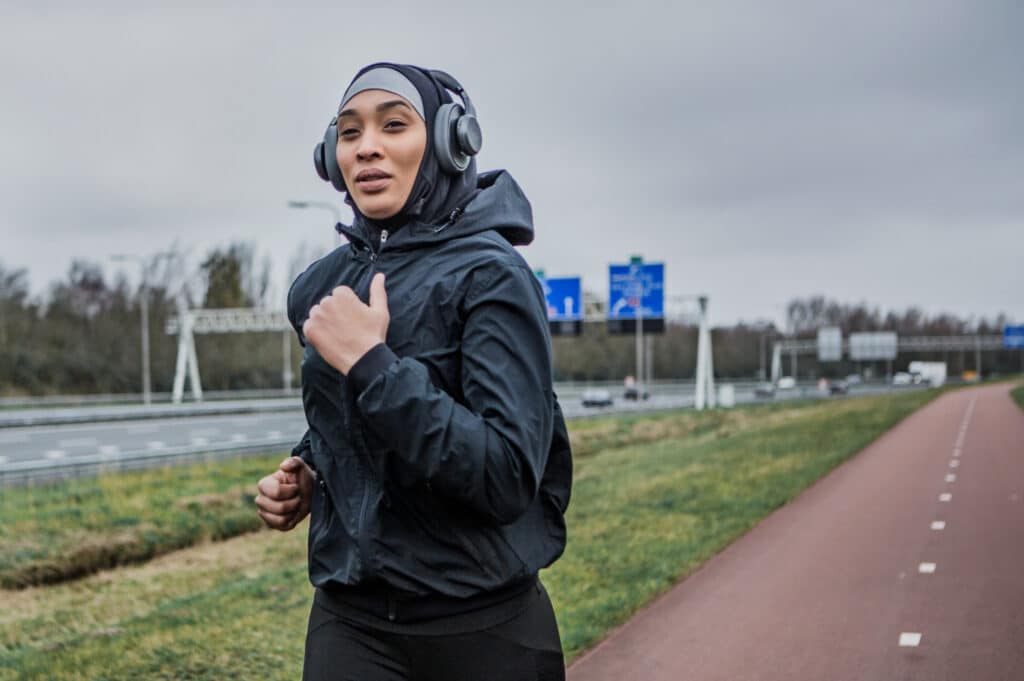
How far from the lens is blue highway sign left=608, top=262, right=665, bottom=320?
153 feet

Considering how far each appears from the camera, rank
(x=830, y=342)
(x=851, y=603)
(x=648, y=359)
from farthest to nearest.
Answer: (x=648, y=359), (x=830, y=342), (x=851, y=603)

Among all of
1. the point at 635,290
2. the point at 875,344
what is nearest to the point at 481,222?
the point at 635,290

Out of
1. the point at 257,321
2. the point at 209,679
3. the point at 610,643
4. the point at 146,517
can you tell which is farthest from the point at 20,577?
the point at 257,321

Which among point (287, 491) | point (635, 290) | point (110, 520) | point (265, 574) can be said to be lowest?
point (110, 520)

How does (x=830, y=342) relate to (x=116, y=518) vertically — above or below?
above

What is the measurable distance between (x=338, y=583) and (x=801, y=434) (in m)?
24.7

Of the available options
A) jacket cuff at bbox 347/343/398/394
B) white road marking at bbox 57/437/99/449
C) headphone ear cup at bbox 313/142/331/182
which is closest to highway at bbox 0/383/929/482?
white road marking at bbox 57/437/99/449

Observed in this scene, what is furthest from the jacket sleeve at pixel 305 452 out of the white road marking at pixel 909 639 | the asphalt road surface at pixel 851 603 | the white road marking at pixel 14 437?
the white road marking at pixel 14 437

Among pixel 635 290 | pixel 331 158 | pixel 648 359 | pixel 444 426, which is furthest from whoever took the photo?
pixel 648 359

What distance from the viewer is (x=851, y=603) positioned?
292 inches

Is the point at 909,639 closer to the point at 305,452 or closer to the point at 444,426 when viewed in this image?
the point at 305,452

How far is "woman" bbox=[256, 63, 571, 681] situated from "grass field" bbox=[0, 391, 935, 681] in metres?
4.24

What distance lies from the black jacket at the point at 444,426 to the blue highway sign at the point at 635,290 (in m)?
44.7

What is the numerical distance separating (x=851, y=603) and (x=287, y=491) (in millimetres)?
5970
